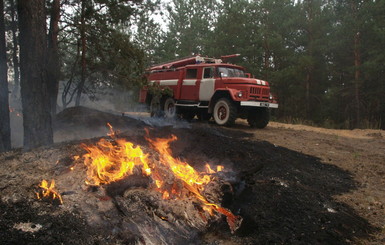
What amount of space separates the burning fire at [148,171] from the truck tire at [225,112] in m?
6.16

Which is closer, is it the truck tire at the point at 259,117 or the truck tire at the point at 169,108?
the truck tire at the point at 259,117

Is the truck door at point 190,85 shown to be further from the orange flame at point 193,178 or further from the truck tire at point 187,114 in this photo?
the orange flame at point 193,178

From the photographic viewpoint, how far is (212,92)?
38.7 ft

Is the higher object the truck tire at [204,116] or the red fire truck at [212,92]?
the red fire truck at [212,92]

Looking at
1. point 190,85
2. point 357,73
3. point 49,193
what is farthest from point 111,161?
point 357,73

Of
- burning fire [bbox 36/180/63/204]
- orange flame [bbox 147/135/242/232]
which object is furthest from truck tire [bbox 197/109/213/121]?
burning fire [bbox 36/180/63/204]

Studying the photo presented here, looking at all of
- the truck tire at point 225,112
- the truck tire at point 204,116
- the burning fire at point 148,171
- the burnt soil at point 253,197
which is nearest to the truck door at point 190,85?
the truck tire at point 204,116

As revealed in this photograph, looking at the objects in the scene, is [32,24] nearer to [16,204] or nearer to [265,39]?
[16,204]

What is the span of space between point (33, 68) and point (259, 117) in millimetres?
8358

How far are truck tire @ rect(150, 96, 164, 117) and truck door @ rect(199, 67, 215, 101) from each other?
299 centimetres

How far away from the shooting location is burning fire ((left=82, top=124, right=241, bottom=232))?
12.8 ft

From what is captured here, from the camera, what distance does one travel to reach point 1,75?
8211 millimetres

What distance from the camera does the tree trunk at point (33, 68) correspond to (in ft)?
21.3

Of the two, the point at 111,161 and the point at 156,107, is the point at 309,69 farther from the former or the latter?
the point at 111,161
